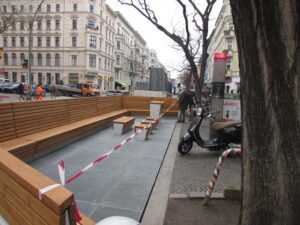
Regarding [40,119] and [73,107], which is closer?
[40,119]

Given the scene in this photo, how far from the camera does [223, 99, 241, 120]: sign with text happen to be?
777 cm

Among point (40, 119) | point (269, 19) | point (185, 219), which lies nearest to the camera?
point (269, 19)

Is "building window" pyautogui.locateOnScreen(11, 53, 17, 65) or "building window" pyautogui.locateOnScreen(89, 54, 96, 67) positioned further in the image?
"building window" pyautogui.locateOnScreen(11, 53, 17, 65)

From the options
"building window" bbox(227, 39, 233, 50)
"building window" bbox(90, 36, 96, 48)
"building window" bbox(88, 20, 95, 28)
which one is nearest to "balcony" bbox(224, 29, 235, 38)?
"building window" bbox(227, 39, 233, 50)

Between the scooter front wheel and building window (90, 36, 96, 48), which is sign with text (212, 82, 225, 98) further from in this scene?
building window (90, 36, 96, 48)

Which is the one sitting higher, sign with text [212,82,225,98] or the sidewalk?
sign with text [212,82,225,98]

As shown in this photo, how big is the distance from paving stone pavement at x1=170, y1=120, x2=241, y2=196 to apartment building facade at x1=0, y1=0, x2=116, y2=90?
44.4 metres

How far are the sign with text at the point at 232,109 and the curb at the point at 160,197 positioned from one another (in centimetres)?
331

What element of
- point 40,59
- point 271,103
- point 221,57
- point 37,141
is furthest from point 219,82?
point 40,59

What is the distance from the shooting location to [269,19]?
66.4 inches

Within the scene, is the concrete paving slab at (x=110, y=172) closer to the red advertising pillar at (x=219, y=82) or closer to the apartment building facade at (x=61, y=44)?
the red advertising pillar at (x=219, y=82)

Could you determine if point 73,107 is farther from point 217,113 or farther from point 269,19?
point 269,19

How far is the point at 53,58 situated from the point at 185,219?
51362mm

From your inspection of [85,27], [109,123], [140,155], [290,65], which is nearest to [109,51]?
[85,27]
